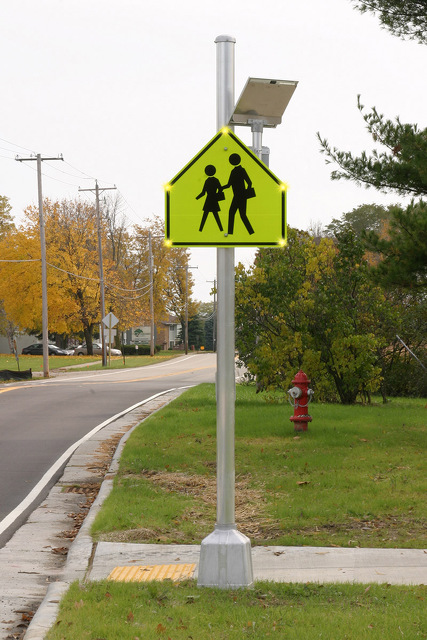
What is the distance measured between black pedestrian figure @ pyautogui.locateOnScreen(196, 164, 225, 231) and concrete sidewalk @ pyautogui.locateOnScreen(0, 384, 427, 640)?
8.62 feet

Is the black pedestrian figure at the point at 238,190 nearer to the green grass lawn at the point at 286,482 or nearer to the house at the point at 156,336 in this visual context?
the green grass lawn at the point at 286,482

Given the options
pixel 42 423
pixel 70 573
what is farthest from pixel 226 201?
pixel 42 423

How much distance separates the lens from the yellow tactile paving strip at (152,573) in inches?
232

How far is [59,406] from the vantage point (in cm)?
2058

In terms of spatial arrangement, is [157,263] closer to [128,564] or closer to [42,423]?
[42,423]

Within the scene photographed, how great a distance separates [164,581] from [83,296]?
2092 inches

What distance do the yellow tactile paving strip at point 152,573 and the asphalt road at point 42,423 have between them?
2012 mm

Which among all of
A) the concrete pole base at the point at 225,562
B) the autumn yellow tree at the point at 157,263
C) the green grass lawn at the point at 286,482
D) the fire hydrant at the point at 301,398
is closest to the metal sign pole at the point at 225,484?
the concrete pole base at the point at 225,562

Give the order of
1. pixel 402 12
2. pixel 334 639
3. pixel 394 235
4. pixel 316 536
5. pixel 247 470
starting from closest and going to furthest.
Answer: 1. pixel 334 639
2. pixel 316 536
3. pixel 247 470
4. pixel 394 235
5. pixel 402 12

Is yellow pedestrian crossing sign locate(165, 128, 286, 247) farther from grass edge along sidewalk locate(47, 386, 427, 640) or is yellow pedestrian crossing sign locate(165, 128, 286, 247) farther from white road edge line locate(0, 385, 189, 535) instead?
white road edge line locate(0, 385, 189, 535)

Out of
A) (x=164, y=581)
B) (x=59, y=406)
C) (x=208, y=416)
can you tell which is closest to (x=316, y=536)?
(x=164, y=581)

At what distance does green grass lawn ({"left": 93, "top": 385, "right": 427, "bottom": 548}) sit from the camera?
7484 millimetres

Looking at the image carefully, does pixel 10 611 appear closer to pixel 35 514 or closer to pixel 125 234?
pixel 35 514

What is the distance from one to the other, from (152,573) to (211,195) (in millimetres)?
2839
